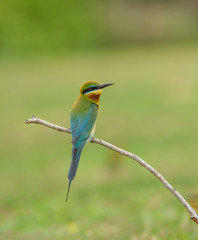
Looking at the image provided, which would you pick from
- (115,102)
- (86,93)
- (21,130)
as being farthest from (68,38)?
(86,93)

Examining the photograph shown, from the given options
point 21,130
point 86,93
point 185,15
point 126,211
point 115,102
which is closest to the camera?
point 86,93

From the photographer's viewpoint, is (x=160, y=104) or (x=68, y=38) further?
(x=68, y=38)

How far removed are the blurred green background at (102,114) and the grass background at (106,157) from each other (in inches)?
0.7

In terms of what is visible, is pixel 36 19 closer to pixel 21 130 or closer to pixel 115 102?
pixel 115 102

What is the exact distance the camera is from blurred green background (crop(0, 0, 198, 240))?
217 inches

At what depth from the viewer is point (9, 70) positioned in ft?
63.8

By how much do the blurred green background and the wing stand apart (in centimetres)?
110

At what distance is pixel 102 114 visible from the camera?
39.2 feet

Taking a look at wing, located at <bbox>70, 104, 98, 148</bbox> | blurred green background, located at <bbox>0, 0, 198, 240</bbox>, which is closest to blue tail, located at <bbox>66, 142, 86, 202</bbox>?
wing, located at <bbox>70, 104, 98, 148</bbox>

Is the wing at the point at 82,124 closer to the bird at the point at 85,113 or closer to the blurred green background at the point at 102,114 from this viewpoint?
the bird at the point at 85,113

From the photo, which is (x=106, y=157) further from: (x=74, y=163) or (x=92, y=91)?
(x=74, y=163)

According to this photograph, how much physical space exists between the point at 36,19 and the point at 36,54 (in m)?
1.84

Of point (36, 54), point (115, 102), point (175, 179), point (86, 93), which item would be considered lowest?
point (36, 54)

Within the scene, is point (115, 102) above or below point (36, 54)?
above
